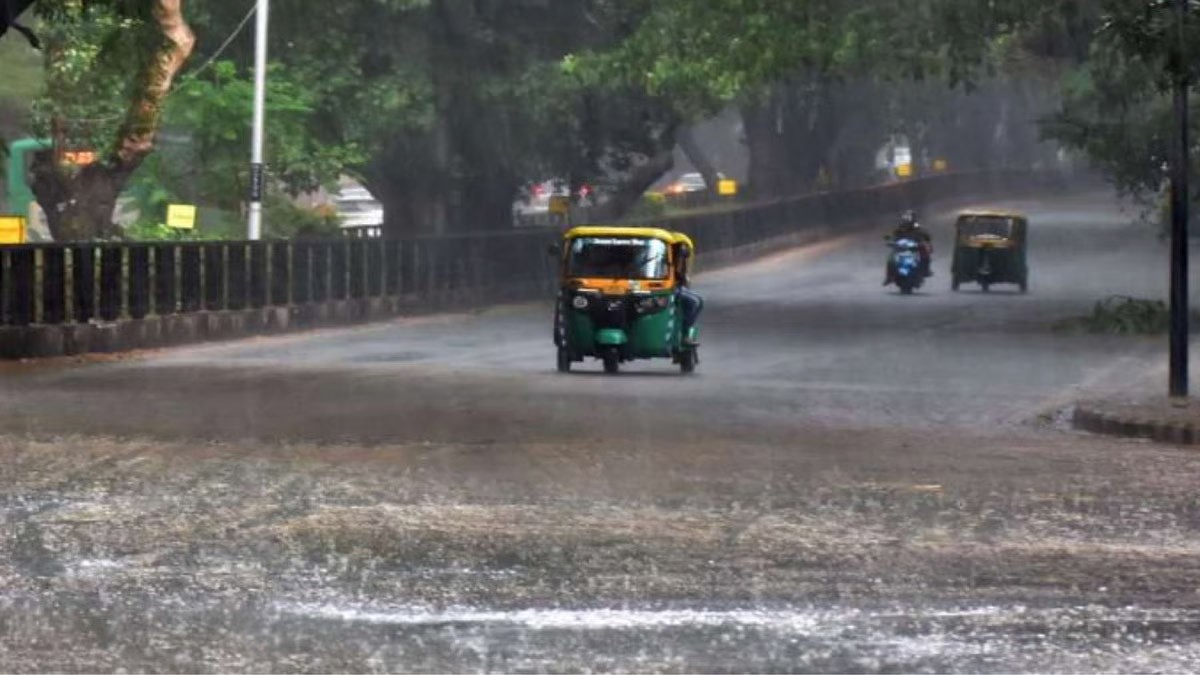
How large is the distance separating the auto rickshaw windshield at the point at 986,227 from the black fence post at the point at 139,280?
2216 cm

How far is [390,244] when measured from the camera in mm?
42219

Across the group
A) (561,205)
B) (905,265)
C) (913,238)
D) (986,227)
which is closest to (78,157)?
(561,205)

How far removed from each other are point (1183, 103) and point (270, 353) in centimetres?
1412

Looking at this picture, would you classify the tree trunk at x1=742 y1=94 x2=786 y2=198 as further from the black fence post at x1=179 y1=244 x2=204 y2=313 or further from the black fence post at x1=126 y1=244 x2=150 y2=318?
the black fence post at x1=126 y1=244 x2=150 y2=318

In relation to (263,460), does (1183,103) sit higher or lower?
higher

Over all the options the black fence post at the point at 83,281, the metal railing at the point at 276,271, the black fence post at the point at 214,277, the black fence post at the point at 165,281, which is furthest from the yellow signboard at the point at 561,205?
the black fence post at the point at 83,281

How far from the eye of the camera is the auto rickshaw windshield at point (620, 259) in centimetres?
2764

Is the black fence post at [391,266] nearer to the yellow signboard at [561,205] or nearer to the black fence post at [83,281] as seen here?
the black fence post at [83,281]

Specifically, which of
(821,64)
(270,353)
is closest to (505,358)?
(270,353)

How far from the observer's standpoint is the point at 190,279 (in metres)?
34.0

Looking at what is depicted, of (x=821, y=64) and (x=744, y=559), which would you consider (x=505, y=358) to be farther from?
(x=744, y=559)

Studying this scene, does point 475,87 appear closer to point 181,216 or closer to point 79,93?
point 79,93

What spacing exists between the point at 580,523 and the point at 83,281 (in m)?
18.9

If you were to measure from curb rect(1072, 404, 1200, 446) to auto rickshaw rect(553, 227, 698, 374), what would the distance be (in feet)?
23.7
